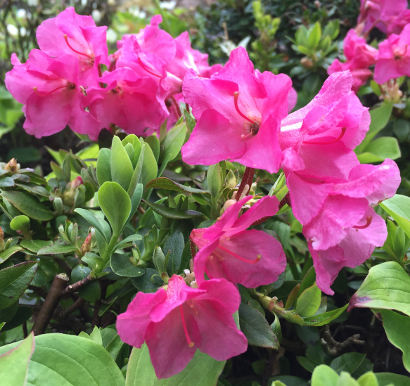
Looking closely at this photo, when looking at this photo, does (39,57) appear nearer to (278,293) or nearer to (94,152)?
(94,152)

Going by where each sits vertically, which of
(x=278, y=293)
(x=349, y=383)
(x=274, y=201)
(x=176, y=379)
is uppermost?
(x=274, y=201)

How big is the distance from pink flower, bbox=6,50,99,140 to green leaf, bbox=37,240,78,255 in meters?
0.27

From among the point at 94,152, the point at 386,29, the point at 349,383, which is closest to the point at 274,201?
the point at 349,383

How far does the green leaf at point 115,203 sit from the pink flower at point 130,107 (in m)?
0.30

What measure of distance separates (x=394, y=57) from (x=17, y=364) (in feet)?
3.88

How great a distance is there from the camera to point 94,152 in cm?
120

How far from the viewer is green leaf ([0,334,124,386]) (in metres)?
0.53

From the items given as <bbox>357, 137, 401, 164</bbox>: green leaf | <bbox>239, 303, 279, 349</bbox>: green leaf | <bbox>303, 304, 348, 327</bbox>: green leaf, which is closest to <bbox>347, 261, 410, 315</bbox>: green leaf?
<bbox>303, 304, 348, 327</bbox>: green leaf

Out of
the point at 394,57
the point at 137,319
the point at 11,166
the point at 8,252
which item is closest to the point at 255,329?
the point at 137,319

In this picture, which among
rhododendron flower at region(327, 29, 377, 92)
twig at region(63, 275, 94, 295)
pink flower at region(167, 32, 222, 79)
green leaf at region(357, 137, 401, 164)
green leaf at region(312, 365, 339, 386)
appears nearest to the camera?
green leaf at region(312, 365, 339, 386)

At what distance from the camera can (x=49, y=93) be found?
844 mm

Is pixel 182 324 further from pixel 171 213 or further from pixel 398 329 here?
pixel 398 329

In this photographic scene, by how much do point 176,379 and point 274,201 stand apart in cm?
30

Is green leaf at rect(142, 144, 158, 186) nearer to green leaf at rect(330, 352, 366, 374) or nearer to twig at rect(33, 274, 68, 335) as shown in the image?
twig at rect(33, 274, 68, 335)
